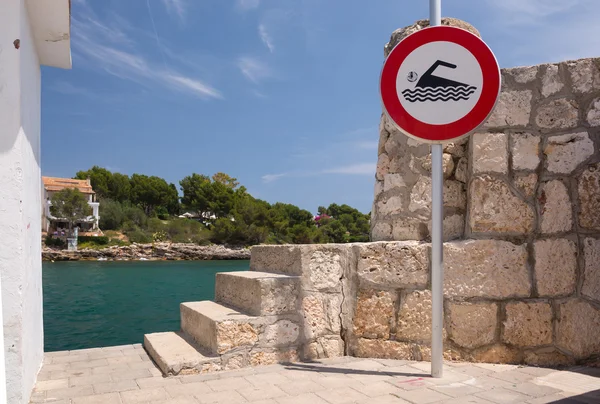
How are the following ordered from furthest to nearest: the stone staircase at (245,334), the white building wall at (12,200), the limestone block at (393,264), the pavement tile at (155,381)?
the limestone block at (393,264) < the stone staircase at (245,334) < the pavement tile at (155,381) < the white building wall at (12,200)

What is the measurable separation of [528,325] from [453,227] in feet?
2.68

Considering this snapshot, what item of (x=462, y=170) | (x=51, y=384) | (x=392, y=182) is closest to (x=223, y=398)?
(x=51, y=384)

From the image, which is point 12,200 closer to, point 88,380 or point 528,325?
point 88,380

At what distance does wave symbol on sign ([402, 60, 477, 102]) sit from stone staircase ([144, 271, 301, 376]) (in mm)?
1461

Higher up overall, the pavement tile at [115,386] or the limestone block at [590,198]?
the limestone block at [590,198]

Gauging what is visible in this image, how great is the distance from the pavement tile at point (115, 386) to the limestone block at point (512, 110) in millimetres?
2881

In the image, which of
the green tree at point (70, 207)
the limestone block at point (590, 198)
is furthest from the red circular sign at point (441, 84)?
the green tree at point (70, 207)

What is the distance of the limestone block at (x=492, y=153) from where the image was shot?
10.6 ft

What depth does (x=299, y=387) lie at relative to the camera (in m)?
2.61

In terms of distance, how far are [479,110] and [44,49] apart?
2.93 meters

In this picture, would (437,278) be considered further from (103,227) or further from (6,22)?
(103,227)

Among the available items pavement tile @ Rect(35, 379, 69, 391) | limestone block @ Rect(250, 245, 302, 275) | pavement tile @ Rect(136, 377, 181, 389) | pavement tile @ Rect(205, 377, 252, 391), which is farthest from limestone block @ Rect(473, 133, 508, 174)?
pavement tile @ Rect(35, 379, 69, 391)

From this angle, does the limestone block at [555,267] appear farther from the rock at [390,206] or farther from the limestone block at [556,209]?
the rock at [390,206]

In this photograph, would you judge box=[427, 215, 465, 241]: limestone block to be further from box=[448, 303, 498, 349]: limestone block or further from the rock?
box=[448, 303, 498, 349]: limestone block
